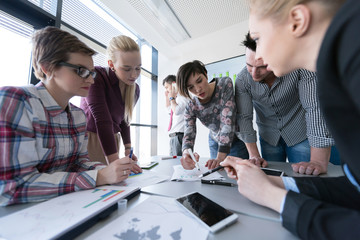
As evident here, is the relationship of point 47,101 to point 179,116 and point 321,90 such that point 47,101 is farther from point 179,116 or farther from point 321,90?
point 179,116

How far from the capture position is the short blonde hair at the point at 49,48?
0.69 m

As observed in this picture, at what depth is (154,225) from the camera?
1.14 ft

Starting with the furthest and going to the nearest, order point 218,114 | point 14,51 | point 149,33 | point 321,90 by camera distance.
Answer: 1. point 149,33
2. point 14,51
3. point 218,114
4. point 321,90

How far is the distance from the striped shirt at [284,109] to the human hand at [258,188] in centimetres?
62

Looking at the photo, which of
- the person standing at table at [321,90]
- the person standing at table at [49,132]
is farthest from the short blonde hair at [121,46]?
the person standing at table at [321,90]

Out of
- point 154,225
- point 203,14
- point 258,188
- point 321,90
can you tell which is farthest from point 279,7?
point 203,14

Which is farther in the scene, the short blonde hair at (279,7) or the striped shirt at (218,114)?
the striped shirt at (218,114)

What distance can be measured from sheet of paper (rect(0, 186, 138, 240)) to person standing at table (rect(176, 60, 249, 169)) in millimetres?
640

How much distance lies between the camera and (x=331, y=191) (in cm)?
41

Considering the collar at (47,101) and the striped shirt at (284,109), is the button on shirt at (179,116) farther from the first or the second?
the collar at (47,101)

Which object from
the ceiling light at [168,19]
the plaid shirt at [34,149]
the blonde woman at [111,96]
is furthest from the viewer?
the ceiling light at [168,19]

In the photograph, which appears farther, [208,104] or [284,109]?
[208,104]

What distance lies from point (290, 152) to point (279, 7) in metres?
1.07

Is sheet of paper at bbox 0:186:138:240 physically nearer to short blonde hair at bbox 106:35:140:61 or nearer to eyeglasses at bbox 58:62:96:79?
eyeglasses at bbox 58:62:96:79
